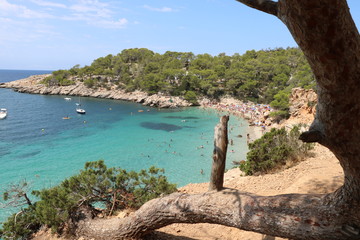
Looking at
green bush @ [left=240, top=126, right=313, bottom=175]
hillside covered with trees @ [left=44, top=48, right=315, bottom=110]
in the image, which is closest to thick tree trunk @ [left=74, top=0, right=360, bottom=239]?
green bush @ [left=240, top=126, right=313, bottom=175]

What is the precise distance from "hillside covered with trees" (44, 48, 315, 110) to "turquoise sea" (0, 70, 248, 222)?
8.34 meters

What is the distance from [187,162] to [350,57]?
1823 centimetres

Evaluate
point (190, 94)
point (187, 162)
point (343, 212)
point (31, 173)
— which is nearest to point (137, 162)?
point (187, 162)

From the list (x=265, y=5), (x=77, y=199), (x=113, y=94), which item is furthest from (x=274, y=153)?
(x=113, y=94)

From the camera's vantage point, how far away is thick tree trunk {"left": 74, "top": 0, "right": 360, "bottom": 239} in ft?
4.56

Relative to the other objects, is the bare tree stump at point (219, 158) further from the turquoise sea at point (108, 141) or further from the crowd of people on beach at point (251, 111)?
the crowd of people on beach at point (251, 111)

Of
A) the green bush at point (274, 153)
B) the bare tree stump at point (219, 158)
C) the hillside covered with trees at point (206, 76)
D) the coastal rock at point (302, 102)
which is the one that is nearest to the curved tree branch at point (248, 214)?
the bare tree stump at point (219, 158)

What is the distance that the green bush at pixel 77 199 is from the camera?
5680 millimetres

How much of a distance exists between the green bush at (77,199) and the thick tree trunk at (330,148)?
2.40 m

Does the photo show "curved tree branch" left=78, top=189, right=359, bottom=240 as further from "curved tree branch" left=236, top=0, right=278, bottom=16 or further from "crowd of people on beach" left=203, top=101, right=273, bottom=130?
"crowd of people on beach" left=203, top=101, right=273, bottom=130

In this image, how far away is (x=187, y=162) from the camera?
19266 millimetres

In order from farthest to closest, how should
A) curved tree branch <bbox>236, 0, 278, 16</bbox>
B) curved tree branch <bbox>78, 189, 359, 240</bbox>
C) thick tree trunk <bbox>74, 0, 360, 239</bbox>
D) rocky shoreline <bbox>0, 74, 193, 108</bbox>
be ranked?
rocky shoreline <bbox>0, 74, 193, 108</bbox>, curved tree branch <bbox>78, 189, 359, 240</bbox>, curved tree branch <bbox>236, 0, 278, 16</bbox>, thick tree trunk <bbox>74, 0, 360, 239</bbox>

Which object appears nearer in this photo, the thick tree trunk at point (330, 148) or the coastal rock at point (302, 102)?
the thick tree trunk at point (330, 148)

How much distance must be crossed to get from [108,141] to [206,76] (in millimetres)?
31575
